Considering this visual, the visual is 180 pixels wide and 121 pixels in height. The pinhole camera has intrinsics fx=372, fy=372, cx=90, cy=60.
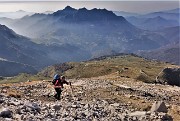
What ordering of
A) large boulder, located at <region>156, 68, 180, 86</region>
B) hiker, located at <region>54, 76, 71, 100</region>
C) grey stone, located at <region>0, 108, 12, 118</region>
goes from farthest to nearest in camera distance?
large boulder, located at <region>156, 68, 180, 86</region> → hiker, located at <region>54, 76, 71, 100</region> → grey stone, located at <region>0, 108, 12, 118</region>

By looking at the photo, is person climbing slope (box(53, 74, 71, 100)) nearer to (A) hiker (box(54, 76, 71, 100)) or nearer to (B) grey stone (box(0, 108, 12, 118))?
(A) hiker (box(54, 76, 71, 100))

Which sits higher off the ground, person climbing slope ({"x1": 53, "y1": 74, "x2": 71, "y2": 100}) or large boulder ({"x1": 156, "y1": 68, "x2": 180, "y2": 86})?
person climbing slope ({"x1": 53, "y1": 74, "x2": 71, "y2": 100})

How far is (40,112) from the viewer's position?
24328mm

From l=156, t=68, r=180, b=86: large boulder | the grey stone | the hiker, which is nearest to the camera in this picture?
the grey stone

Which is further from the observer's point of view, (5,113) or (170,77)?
(170,77)

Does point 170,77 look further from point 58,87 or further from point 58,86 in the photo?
point 58,87

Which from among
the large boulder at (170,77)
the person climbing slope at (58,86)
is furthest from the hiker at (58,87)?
the large boulder at (170,77)

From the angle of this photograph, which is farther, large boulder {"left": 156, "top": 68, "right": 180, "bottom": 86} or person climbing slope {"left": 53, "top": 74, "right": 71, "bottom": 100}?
large boulder {"left": 156, "top": 68, "right": 180, "bottom": 86}

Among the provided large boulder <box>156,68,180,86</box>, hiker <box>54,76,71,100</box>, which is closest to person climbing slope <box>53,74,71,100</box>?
hiker <box>54,76,71,100</box>

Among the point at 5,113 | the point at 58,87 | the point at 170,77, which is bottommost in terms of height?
the point at 170,77

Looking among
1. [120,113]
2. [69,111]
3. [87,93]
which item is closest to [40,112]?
[69,111]

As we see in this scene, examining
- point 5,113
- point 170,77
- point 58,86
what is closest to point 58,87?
point 58,86

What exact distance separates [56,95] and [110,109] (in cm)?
760

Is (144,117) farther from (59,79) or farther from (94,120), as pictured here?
(59,79)
